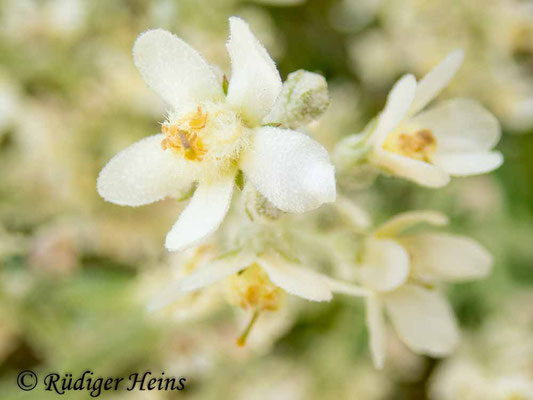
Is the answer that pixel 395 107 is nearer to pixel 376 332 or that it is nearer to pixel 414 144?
pixel 414 144

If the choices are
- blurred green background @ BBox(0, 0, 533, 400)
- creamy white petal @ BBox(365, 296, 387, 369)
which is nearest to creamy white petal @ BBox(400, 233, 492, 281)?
creamy white petal @ BBox(365, 296, 387, 369)

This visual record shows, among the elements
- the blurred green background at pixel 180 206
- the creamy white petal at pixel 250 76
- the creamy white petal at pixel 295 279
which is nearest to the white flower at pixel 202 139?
the creamy white petal at pixel 250 76

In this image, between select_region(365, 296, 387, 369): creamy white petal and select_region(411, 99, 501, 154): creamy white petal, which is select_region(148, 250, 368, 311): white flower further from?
select_region(411, 99, 501, 154): creamy white petal

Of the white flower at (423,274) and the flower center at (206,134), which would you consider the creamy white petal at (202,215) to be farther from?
the white flower at (423,274)

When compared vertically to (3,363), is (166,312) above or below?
above

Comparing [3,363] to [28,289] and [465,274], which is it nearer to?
[28,289]

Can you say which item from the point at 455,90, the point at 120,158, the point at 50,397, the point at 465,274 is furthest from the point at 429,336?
the point at 455,90

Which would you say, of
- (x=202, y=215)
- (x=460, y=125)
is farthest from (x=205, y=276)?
(x=460, y=125)
